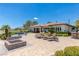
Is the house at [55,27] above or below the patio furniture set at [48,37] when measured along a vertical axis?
above

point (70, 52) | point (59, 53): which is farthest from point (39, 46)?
point (70, 52)

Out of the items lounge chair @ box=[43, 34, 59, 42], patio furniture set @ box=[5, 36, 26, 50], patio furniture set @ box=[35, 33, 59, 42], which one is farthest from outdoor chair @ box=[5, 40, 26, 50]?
lounge chair @ box=[43, 34, 59, 42]

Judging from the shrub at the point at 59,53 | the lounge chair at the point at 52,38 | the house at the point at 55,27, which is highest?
the house at the point at 55,27

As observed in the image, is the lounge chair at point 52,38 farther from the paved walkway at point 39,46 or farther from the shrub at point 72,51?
the shrub at point 72,51

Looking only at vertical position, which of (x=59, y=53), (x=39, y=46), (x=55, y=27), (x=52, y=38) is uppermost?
(x=55, y=27)

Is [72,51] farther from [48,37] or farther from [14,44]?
[14,44]

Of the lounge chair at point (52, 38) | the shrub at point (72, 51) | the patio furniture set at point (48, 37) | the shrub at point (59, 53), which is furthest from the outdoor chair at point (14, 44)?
the shrub at point (72, 51)

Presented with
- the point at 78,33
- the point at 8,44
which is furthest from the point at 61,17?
the point at 8,44

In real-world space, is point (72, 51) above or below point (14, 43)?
below

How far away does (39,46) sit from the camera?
405cm

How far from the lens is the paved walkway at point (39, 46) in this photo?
4.01m

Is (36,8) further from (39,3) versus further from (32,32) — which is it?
(32,32)

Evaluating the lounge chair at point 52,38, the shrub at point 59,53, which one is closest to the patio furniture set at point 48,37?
the lounge chair at point 52,38

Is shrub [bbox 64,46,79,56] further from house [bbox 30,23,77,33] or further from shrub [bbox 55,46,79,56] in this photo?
house [bbox 30,23,77,33]
